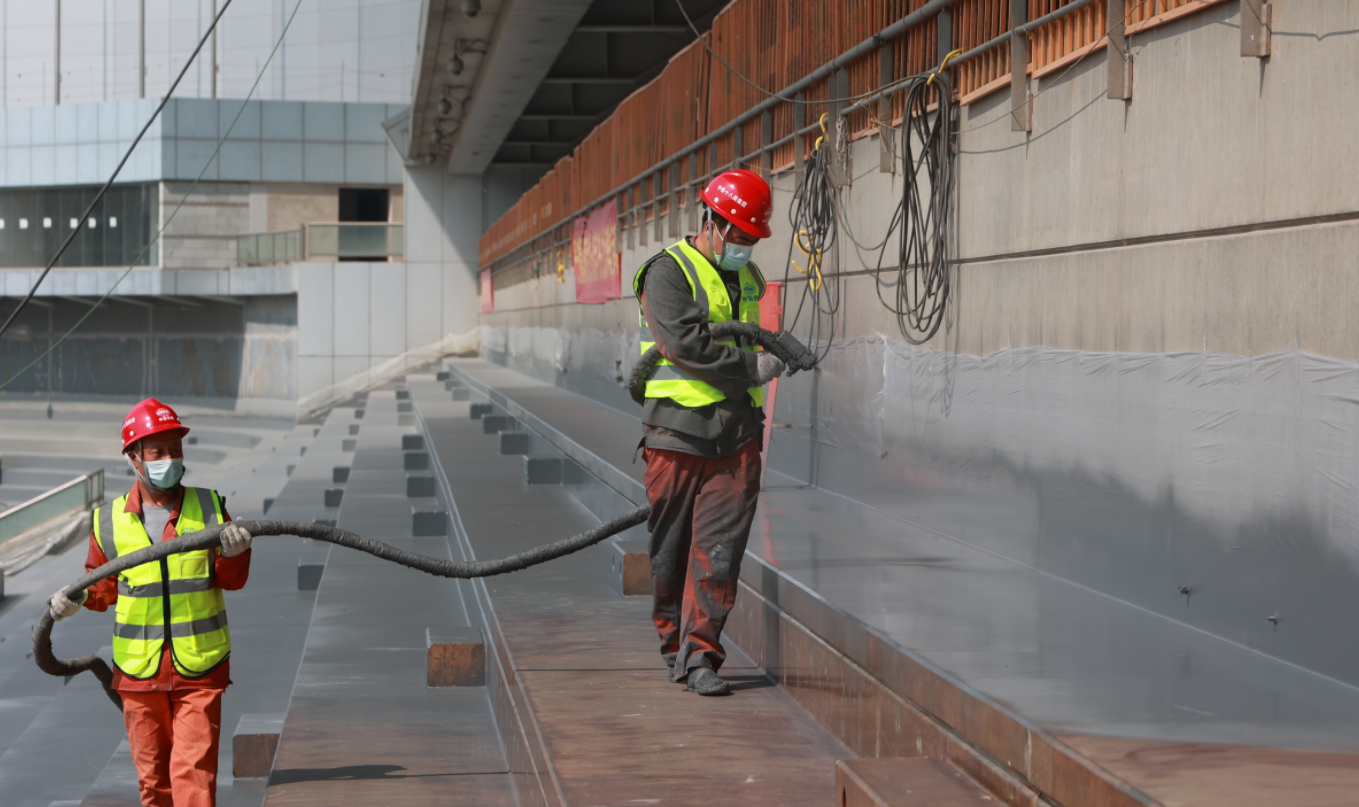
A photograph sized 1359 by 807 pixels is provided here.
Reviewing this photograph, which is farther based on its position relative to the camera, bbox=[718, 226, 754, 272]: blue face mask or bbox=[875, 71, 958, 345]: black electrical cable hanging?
bbox=[875, 71, 958, 345]: black electrical cable hanging

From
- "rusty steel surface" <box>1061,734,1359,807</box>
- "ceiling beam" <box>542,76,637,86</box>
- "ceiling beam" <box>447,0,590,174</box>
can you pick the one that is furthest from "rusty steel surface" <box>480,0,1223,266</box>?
"ceiling beam" <box>542,76,637,86</box>

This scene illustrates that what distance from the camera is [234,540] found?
4445 mm

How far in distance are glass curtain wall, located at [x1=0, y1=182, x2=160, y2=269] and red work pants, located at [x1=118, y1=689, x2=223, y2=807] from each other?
42.6m

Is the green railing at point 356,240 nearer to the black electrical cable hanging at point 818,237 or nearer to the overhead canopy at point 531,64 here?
the overhead canopy at point 531,64

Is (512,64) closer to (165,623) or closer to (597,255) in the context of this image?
(597,255)

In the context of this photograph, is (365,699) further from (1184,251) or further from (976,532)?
(1184,251)

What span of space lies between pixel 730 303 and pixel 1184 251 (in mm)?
1511

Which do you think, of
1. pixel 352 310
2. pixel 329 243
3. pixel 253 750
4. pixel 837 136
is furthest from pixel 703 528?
pixel 352 310

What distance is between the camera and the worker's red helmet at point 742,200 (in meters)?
4.38

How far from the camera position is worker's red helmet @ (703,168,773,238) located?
438 cm

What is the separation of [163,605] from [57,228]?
154 ft

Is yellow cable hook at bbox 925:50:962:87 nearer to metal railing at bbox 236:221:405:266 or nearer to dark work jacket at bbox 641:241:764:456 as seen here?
dark work jacket at bbox 641:241:764:456

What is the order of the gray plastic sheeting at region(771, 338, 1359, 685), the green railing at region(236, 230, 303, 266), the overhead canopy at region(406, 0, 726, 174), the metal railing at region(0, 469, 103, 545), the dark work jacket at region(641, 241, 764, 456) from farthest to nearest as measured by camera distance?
the green railing at region(236, 230, 303, 266)
the metal railing at region(0, 469, 103, 545)
the overhead canopy at region(406, 0, 726, 174)
the dark work jacket at region(641, 241, 764, 456)
the gray plastic sheeting at region(771, 338, 1359, 685)

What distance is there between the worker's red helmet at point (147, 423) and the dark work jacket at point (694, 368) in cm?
162
